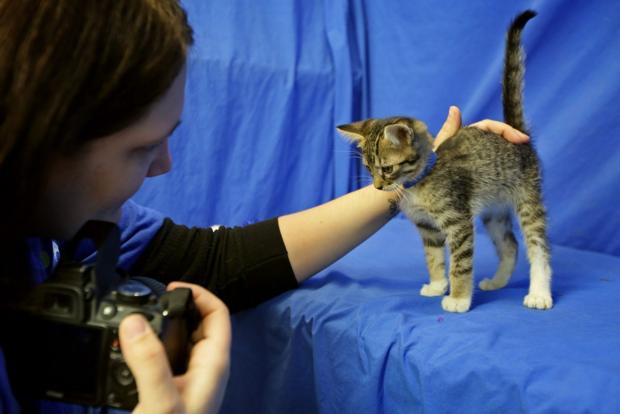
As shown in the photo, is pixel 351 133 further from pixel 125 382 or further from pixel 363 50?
pixel 125 382

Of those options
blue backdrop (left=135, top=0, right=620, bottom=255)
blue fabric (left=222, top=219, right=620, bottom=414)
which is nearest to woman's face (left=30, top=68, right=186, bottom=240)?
blue fabric (left=222, top=219, right=620, bottom=414)

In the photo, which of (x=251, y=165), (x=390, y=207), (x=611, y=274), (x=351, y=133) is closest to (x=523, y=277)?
(x=611, y=274)

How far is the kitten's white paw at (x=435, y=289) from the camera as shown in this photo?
3.41ft

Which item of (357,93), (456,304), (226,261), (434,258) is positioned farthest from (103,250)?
(357,93)

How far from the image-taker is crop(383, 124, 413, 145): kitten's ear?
1.02 m

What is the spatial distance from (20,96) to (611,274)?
112 cm

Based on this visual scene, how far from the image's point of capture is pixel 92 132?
0.50m

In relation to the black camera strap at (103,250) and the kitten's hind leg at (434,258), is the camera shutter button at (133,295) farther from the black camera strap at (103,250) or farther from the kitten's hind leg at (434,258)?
the kitten's hind leg at (434,258)

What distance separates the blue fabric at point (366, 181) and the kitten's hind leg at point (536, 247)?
3cm

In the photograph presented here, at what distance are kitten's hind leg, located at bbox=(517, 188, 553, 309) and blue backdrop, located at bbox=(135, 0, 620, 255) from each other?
0.35 meters

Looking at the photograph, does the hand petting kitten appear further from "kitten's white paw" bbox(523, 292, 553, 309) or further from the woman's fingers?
the woman's fingers

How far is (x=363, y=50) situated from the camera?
1.73m

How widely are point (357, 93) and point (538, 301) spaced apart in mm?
998

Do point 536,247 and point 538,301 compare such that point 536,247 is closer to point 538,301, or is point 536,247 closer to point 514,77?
point 538,301
